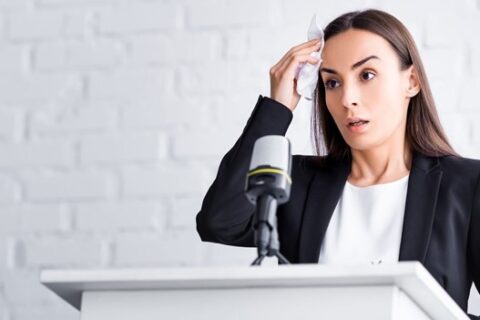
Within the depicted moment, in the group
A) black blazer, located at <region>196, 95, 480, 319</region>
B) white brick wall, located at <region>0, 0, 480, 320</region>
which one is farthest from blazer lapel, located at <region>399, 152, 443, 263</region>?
white brick wall, located at <region>0, 0, 480, 320</region>

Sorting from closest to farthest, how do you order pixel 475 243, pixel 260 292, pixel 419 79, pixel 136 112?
pixel 260 292, pixel 475 243, pixel 419 79, pixel 136 112

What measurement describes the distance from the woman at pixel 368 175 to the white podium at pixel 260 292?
1.67ft

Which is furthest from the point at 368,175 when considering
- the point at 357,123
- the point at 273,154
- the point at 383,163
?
the point at 273,154

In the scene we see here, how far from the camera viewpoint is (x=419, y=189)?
6.27 ft

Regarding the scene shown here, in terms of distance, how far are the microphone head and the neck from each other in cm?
70

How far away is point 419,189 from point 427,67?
56 cm

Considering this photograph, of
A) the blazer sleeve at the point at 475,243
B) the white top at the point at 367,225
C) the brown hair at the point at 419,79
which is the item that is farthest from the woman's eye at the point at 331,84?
the blazer sleeve at the point at 475,243

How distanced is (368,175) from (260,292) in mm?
852

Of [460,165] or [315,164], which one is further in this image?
[315,164]

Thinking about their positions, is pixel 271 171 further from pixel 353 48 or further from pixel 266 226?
pixel 353 48

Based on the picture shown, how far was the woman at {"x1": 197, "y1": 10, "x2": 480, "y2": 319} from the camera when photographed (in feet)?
6.10

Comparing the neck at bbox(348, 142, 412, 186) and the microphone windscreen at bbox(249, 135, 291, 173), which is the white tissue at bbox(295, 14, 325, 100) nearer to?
the neck at bbox(348, 142, 412, 186)

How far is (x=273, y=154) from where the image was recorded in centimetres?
136

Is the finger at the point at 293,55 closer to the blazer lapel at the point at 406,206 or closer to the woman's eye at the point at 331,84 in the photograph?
the woman's eye at the point at 331,84
